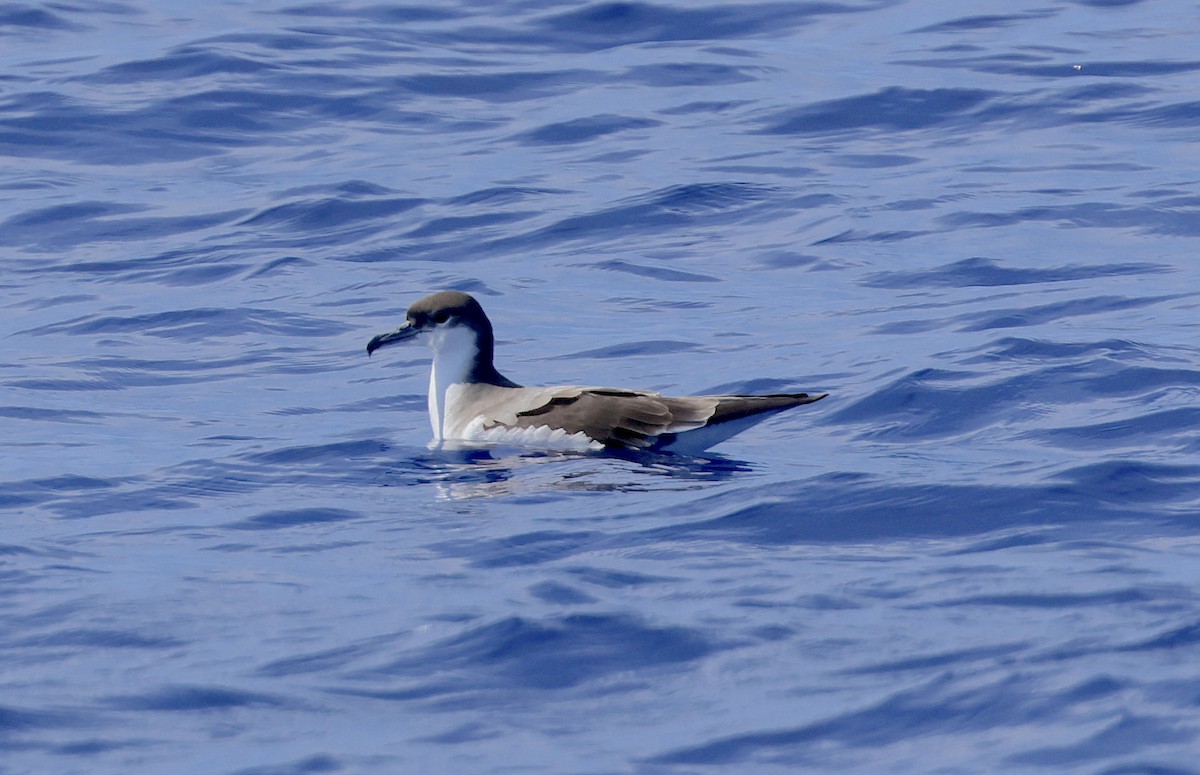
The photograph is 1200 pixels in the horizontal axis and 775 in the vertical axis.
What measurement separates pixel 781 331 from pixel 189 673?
704 centimetres

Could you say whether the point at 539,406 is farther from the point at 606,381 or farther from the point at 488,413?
the point at 606,381

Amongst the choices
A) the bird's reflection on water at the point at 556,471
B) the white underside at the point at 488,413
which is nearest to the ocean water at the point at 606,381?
the bird's reflection on water at the point at 556,471

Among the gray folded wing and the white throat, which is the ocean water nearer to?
the gray folded wing

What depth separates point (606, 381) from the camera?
39.2ft

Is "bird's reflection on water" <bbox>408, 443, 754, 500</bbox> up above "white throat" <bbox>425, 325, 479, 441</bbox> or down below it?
below

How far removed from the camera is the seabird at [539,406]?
9.84 metres

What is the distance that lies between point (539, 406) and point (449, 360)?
1128mm

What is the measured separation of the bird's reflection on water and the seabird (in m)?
0.09

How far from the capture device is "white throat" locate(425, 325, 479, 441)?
11.2 meters

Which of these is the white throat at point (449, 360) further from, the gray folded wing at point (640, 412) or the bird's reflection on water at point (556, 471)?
the gray folded wing at point (640, 412)

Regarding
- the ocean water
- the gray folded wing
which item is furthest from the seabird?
the ocean water

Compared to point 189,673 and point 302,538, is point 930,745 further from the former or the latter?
point 302,538

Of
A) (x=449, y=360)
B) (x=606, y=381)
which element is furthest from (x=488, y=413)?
(x=606, y=381)

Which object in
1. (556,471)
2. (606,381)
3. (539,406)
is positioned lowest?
(606,381)
